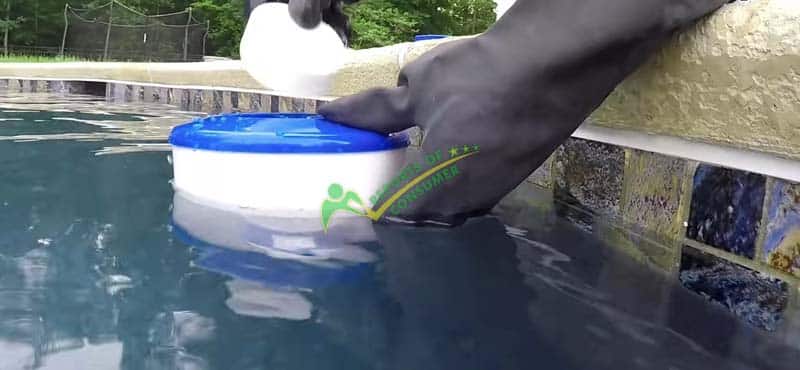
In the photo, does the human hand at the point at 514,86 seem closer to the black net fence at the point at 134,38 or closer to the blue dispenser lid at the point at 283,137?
the blue dispenser lid at the point at 283,137

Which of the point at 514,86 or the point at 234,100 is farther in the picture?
the point at 234,100

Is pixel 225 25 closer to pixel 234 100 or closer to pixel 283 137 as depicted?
pixel 234 100

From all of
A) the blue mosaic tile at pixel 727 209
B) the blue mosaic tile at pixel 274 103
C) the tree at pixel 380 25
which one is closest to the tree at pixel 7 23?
the tree at pixel 380 25

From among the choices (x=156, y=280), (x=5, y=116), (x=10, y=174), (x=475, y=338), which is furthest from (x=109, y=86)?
(x=475, y=338)

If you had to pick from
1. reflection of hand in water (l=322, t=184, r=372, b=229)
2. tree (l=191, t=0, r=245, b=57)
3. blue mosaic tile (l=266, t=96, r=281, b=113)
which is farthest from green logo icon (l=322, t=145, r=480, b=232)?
tree (l=191, t=0, r=245, b=57)

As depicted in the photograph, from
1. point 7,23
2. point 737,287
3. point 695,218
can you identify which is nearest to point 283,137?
point 695,218

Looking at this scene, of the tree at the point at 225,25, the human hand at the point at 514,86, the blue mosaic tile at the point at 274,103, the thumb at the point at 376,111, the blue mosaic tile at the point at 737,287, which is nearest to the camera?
the blue mosaic tile at the point at 737,287

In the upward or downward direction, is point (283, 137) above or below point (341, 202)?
above

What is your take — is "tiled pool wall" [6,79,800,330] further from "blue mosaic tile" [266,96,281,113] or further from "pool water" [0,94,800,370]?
"blue mosaic tile" [266,96,281,113]

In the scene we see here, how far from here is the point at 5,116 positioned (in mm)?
4879

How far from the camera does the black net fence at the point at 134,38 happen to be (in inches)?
500

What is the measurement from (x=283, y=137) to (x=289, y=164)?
0.10 metres

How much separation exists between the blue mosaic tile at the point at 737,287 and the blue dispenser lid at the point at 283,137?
1.00 meters

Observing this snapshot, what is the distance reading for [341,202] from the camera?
2059mm
